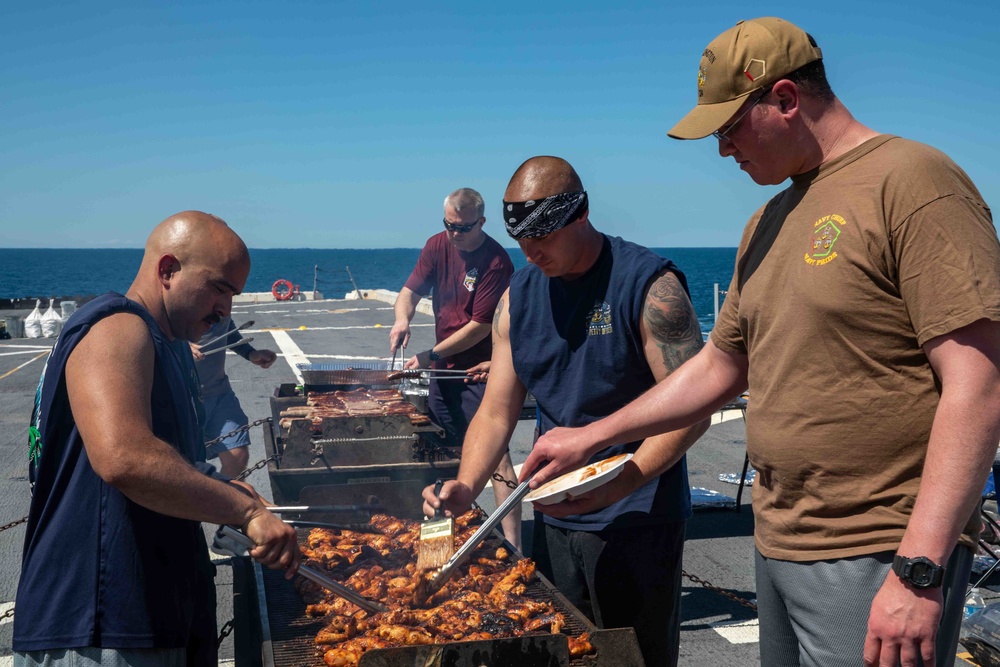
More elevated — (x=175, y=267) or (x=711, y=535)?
(x=175, y=267)

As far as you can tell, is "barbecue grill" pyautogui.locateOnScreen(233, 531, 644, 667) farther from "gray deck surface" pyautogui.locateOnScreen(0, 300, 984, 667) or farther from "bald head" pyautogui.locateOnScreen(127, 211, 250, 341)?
"bald head" pyautogui.locateOnScreen(127, 211, 250, 341)

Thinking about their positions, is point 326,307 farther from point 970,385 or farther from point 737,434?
point 970,385

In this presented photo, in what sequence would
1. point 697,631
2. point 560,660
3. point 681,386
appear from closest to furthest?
point 560,660
point 681,386
point 697,631

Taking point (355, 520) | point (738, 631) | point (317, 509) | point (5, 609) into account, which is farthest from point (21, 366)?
point (738, 631)

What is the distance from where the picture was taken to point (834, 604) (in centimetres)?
203

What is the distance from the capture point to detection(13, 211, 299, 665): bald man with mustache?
2078mm

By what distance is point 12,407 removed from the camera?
37.6 ft

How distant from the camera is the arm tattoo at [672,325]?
3.01 metres

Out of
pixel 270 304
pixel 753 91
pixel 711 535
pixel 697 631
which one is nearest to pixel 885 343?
pixel 753 91

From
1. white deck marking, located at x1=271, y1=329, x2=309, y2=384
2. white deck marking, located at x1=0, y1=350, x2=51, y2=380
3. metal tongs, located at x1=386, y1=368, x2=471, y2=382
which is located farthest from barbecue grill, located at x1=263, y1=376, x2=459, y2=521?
white deck marking, located at x1=0, y1=350, x2=51, y2=380

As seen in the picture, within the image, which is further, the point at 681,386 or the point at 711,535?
the point at 711,535

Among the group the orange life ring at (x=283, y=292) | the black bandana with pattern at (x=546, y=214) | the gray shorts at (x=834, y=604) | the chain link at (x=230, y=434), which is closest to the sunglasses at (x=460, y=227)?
the chain link at (x=230, y=434)

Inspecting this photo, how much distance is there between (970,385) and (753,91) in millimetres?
869

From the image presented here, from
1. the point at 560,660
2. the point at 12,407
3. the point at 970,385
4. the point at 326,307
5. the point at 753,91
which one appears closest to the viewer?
the point at 970,385
